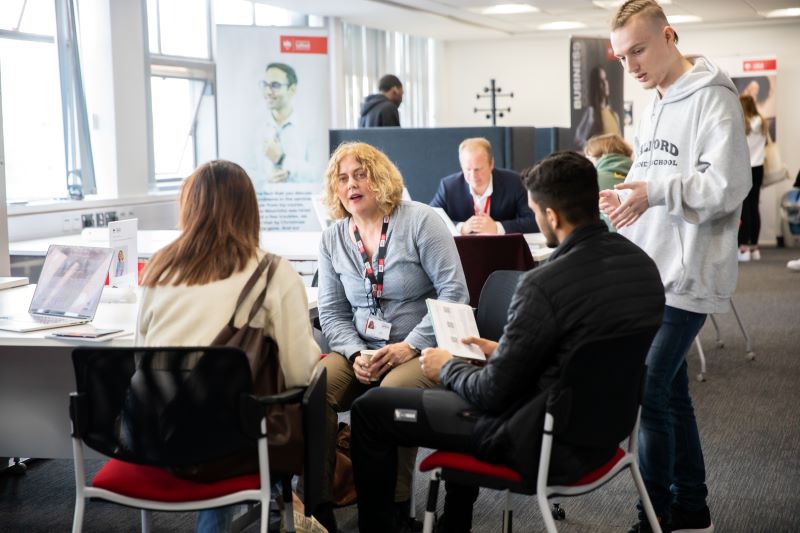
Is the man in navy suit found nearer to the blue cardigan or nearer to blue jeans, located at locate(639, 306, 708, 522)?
the blue cardigan

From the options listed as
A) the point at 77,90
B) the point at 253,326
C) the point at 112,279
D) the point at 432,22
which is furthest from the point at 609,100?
the point at 253,326

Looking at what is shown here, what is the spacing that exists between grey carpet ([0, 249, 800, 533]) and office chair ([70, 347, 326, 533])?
3.56 ft

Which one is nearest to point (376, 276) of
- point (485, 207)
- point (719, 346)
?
point (485, 207)

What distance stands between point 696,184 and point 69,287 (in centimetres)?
189

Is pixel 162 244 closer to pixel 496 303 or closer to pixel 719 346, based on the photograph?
pixel 496 303

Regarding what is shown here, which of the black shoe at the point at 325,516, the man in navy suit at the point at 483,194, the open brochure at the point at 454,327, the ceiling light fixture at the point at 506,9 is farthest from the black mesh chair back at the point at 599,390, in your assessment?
the ceiling light fixture at the point at 506,9

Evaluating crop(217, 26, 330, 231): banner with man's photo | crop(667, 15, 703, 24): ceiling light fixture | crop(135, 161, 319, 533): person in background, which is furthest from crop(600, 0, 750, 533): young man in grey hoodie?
crop(667, 15, 703, 24): ceiling light fixture

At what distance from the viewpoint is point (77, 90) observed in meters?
6.79

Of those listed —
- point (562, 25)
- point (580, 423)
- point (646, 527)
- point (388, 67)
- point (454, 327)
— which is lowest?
point (646, 527)

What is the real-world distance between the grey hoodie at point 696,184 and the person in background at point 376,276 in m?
0.69

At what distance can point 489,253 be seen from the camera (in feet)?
12.1

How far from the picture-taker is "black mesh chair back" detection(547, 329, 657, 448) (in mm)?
1962

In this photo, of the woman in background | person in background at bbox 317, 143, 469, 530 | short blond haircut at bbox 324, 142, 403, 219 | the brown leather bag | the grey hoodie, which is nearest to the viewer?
the brown leather bag

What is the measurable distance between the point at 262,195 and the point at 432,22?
485 cm
